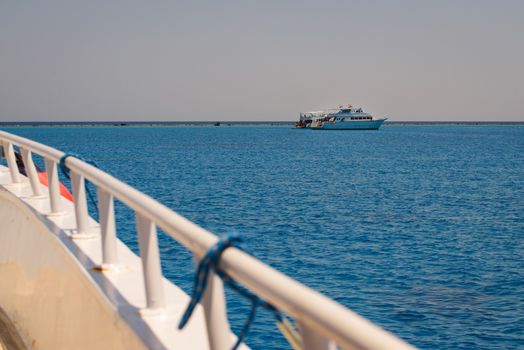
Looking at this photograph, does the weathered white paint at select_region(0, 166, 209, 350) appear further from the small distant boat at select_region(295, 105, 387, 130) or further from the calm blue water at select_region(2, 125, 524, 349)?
the small distant boat at select_region(295, 105, 387, 130)

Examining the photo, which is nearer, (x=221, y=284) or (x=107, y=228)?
(x=221, y=284)

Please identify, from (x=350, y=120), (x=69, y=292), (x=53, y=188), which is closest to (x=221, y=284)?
(x=69, y=292)

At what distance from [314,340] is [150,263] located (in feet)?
4.88

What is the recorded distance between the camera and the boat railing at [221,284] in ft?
4.46

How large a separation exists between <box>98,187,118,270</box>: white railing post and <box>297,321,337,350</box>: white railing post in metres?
2.02

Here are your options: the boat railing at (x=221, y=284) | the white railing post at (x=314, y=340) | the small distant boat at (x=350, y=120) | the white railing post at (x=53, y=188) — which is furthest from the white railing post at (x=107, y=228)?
the small distant boat at (x=350, y=120)

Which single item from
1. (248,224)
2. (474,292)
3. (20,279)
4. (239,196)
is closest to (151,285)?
(20,279)

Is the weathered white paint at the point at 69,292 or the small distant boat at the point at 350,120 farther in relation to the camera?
the small distant boat at the point at 350,120

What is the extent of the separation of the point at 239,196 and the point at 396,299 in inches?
857

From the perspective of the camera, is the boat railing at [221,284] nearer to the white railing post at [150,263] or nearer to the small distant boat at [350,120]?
the white railing post at [150,263]

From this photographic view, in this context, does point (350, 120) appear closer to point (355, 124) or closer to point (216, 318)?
point (355, 124)

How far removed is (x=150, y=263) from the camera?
2.95 metres

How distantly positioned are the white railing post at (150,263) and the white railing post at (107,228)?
54cm

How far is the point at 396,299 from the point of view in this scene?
1481cm
